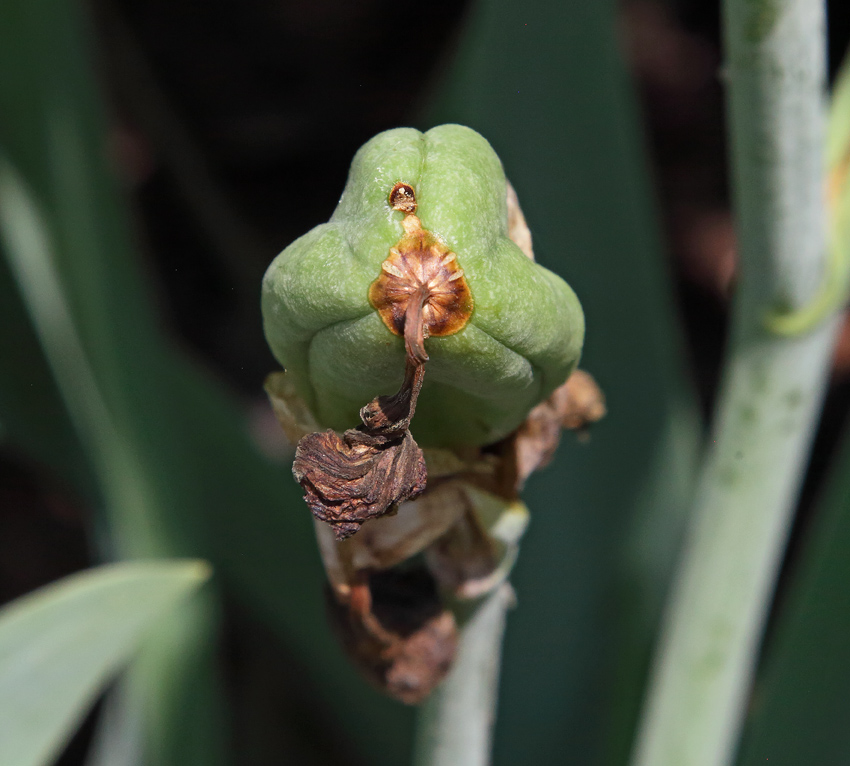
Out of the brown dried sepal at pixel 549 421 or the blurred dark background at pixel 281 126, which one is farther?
the blurred dark background at pixel 281 126

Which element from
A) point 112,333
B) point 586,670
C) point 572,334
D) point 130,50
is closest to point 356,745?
point 586,670

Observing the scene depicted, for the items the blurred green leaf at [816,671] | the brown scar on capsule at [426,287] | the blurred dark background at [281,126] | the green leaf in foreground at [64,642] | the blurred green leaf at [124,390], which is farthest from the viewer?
the blurred dark background at [281,126]

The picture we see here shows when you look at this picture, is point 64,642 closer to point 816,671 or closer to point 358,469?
point 358,469

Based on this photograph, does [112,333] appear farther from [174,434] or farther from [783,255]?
[783,255]

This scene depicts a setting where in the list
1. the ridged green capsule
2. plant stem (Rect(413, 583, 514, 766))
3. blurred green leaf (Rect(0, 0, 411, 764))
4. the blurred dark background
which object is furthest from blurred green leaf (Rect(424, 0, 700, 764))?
the blurred dark background

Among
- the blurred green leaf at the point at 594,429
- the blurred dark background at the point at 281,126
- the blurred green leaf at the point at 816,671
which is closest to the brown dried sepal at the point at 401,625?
the blurred green leaf at the point at 816,671

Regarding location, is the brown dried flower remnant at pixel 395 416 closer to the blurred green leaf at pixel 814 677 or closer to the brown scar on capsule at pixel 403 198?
the brown scar on capsule at pixel 403 198

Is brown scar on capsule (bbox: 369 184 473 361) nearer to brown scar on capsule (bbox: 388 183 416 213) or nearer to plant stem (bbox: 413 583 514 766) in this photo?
brown scar on capsule (bbox: 388 183 416 213)
